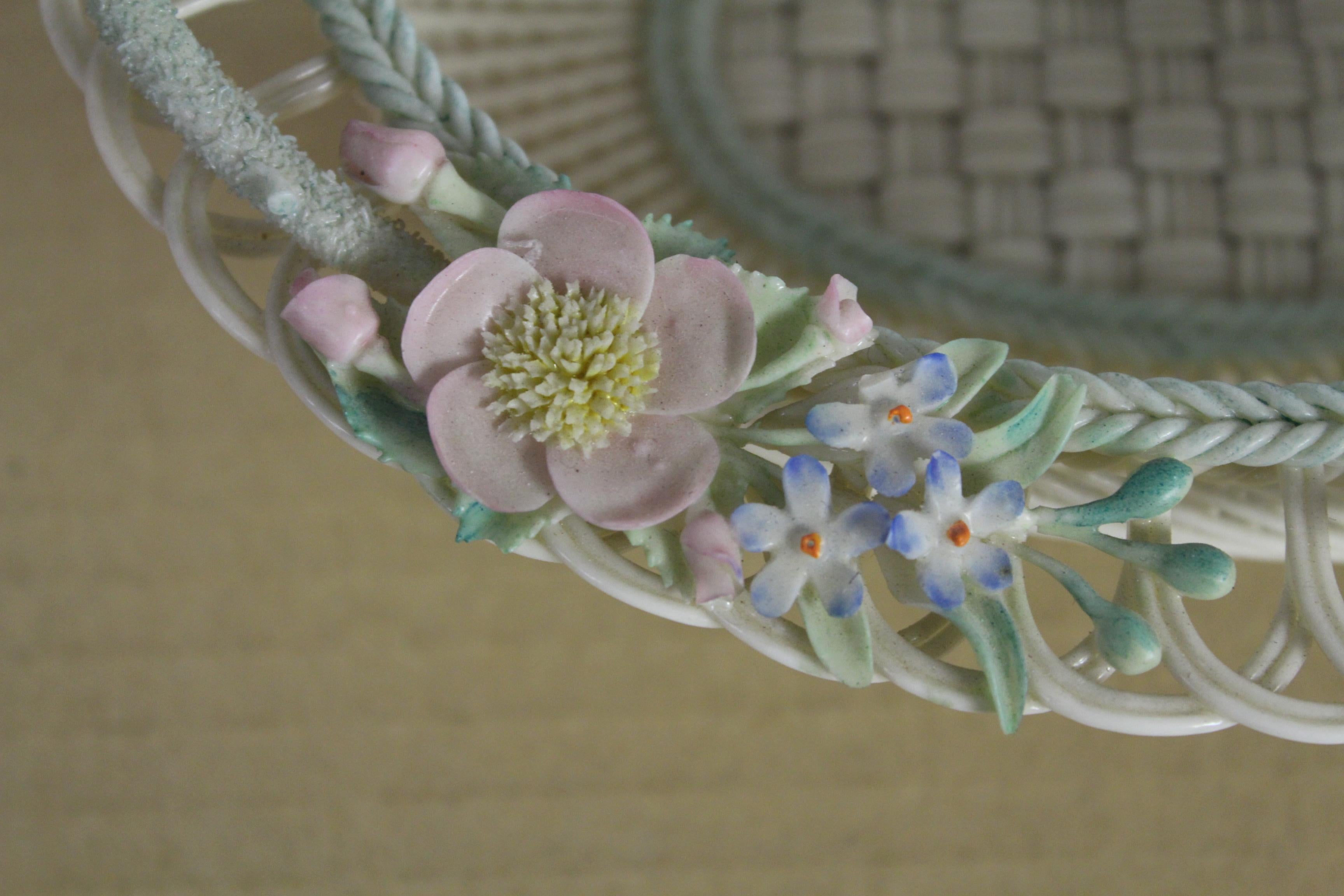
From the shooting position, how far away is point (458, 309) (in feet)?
1.04

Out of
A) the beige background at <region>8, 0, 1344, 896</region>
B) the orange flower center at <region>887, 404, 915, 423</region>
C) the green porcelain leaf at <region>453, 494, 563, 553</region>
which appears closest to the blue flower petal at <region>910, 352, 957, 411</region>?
the orange flower center at <region>887, 404, 915, 423</region>

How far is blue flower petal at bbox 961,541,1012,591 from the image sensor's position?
311mm

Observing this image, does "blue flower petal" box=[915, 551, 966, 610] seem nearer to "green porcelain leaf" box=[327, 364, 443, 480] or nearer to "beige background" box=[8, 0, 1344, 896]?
"green porcelain leaf" box=[327, 364, 443, 480]

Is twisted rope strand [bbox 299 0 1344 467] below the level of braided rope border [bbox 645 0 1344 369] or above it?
above

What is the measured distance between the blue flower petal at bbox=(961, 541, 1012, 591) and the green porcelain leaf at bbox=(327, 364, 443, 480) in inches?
6.2

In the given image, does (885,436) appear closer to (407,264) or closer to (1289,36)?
(407,264)

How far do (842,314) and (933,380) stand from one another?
1.3 inches

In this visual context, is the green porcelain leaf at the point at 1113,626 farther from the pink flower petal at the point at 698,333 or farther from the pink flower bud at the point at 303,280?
the pink flower bud at the point at 303,280

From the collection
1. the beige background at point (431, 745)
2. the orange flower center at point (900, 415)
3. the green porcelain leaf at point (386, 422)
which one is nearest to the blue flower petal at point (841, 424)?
the orange flower center at point (900, 415)

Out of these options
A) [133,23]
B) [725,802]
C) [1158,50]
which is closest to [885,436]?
[133,23]

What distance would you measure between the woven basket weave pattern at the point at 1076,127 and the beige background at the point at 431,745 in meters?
0.22

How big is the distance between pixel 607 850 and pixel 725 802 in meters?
0.08

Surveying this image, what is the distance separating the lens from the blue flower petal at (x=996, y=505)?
308 millimetres

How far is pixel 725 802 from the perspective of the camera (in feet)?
2.20
